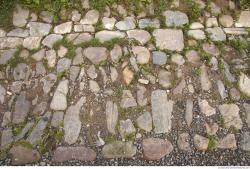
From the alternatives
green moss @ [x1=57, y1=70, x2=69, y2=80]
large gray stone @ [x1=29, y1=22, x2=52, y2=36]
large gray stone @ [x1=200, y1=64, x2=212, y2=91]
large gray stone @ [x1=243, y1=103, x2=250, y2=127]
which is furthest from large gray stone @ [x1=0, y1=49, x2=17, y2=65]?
large gray stone @ [x1=243, y1=103, x2=250, y2=127]

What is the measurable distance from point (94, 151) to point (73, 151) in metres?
0.26

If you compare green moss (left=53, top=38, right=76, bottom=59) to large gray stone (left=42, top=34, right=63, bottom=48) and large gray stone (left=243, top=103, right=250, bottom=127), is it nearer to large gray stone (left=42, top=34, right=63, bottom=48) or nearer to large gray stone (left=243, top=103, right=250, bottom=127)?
large gray stone (left=42, top=34, right=63, bottom=48)

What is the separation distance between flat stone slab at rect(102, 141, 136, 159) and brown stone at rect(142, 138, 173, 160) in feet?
0.50

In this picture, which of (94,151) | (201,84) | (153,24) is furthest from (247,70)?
(94,151)

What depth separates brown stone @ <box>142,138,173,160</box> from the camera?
466 cm

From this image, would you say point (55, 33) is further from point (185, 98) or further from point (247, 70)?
point (247, 70)

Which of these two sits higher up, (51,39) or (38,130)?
(51,39)

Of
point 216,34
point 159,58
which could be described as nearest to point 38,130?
point 159,58

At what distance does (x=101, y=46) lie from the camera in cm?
543

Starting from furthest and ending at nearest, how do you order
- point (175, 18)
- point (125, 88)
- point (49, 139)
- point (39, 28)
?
point (175, 18), point (39, 28), point (125, 88), point (49, 139)

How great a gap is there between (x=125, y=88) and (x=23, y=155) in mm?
1586

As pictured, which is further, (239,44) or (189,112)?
(239,44)

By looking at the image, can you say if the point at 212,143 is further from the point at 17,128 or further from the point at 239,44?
the point at 17,128

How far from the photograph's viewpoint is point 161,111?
4.94 meters
